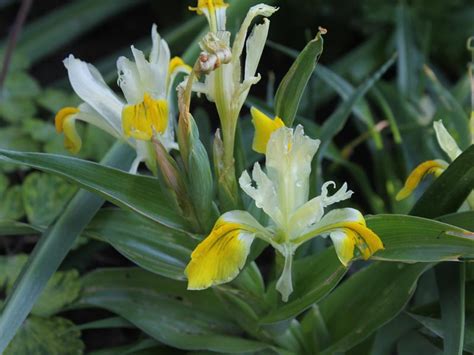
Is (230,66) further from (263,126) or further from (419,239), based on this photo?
(419,239)

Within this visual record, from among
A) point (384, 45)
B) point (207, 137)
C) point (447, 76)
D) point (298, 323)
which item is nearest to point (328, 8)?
point (384, 45)

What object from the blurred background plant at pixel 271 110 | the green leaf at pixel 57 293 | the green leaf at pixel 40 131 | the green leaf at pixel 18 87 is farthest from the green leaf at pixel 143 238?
the green leaf at pixel 18 87

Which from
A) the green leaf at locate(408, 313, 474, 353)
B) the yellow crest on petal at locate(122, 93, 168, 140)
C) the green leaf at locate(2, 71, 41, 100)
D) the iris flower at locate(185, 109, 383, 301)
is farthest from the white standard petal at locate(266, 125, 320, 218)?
the green leaf at locate(2, 71, 41, 100)

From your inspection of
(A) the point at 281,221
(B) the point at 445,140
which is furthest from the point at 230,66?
(B) the point at 445,140

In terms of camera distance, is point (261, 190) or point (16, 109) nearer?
point (261, 190)

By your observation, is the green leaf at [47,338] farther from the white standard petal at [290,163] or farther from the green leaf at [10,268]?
the white standard petal at [290,163]

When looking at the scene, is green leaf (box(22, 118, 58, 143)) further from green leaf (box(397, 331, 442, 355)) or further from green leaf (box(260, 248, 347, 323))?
green leaf (box(397, 331, 442, 355))
